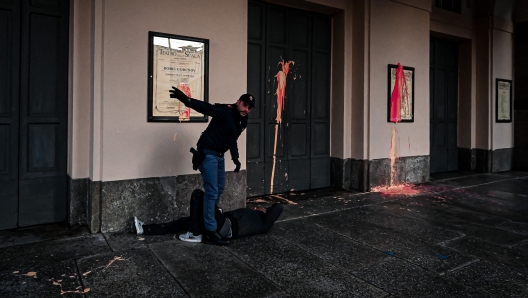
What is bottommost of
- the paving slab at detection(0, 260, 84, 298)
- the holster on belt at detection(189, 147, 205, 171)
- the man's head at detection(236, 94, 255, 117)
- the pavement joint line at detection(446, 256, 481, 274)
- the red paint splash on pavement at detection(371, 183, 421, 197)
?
the paving slab at detection(0, 260, 84, 298)

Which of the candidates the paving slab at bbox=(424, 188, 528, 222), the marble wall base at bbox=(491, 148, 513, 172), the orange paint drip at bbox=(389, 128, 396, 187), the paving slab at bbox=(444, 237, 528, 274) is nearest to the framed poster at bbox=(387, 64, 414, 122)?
the orange paint drip at bbox=(389, 128, 396, 187)

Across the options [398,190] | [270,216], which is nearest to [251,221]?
[270,216]

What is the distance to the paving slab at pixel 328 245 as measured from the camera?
4.23m

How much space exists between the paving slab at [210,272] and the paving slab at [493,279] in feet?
6.07

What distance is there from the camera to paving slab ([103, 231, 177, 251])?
4.64 metres

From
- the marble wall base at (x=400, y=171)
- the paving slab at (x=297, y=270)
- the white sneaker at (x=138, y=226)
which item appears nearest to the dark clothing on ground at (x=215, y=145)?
the paving slab at (x=297, y=270)

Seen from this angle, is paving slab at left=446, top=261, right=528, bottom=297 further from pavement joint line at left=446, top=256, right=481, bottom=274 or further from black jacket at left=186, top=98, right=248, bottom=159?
black jacket at left=186, top=98, right=248, bottom=159

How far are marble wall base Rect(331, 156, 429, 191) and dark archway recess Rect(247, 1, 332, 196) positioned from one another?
0.28 m

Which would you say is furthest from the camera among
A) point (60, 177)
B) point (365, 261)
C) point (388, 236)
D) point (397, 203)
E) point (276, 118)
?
point (276, 118)

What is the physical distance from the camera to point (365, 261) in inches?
165

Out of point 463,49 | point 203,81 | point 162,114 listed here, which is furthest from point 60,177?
point 463,49

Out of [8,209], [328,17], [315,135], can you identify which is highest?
[328,17]

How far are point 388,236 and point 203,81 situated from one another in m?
3.44

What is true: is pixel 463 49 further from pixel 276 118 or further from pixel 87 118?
pixel 87 118
